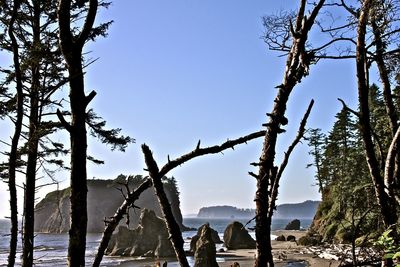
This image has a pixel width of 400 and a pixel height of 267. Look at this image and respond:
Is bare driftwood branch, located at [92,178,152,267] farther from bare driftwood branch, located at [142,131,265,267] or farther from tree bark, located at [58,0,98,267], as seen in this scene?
tree bark, located at [58,0,98,267]

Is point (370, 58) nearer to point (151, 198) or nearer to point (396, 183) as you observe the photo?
point (396, 183)

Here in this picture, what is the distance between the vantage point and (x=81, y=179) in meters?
3.02

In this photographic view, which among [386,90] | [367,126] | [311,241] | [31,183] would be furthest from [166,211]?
[311,241]

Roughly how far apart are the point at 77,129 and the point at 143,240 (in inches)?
2149

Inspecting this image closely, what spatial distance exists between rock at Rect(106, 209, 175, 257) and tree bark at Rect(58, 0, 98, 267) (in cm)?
4893

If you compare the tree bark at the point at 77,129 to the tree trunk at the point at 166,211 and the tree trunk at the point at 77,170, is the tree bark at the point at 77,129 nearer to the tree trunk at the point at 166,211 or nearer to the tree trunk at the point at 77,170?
the tree trunk at the point at 77,170

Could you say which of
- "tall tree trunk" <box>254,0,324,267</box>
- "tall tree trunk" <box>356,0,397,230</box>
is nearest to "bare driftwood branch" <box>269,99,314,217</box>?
"tall tree trunk" <box>254,0,324,267</box>

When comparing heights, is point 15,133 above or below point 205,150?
above

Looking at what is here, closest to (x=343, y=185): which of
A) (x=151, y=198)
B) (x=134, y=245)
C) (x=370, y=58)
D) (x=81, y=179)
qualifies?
(x=134, y=245)

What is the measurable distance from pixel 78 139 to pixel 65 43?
692 millimetres

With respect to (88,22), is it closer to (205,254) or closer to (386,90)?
(386,90)

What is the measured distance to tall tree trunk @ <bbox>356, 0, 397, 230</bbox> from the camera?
4.97m

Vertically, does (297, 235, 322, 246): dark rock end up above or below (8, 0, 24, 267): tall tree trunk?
below

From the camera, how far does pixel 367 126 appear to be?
5223 millimetres
